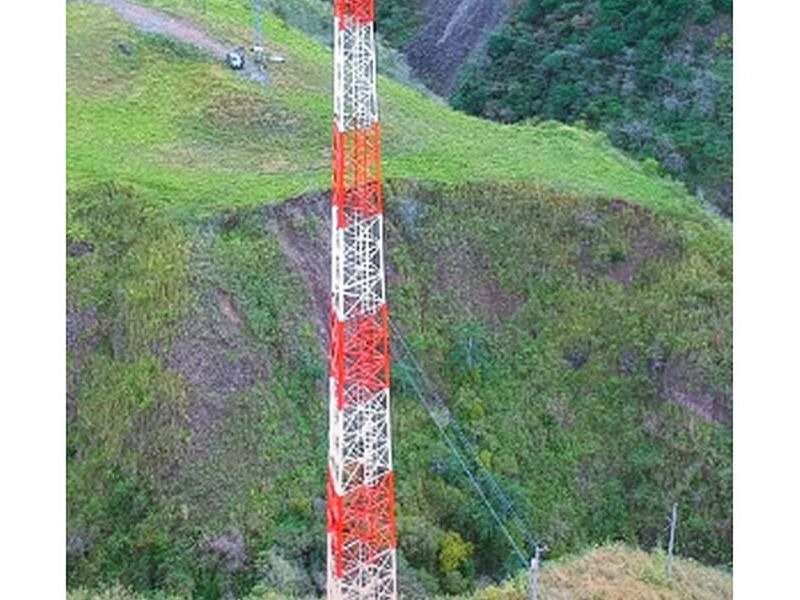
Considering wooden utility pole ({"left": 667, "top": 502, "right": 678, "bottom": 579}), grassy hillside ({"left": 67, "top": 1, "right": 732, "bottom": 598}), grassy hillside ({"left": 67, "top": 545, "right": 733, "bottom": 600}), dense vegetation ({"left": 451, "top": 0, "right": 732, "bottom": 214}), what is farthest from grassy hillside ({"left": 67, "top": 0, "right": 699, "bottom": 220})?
grassy hillside ({"left": 67, "top": 545, "right": 733, "bottom": 600})

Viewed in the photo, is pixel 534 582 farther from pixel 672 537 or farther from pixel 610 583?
pixel 672 537

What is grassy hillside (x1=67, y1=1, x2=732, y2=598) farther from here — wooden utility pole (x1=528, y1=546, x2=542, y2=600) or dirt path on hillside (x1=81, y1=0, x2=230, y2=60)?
wooden utility pole (x1=528, y1=546, x2=542, y2=600)

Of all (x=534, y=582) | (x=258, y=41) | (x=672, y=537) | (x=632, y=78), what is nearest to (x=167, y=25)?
(x=258, y=41)

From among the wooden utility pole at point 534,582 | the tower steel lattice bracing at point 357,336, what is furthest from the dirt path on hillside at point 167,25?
the wooden utility pole at point 534,582

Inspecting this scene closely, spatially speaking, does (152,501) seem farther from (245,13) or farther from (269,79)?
(245,13)

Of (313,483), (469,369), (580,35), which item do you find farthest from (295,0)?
(313,483)

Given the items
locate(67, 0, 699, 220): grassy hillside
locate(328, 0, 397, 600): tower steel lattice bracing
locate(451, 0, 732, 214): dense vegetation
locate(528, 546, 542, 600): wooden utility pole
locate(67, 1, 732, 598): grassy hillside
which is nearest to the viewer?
locate(328, 0, 397, 600): tower steel lattice bracing

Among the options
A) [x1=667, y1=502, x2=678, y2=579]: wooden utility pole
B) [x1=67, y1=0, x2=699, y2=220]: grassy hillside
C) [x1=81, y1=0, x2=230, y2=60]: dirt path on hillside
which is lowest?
[x1=667, y1=502, x2=678, y2=579]: wooden utility pole
